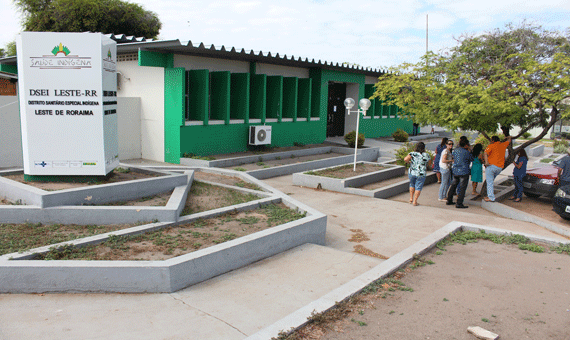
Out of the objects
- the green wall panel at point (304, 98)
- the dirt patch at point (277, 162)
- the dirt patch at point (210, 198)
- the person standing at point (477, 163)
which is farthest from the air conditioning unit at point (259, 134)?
the person standing at point (477, 163)

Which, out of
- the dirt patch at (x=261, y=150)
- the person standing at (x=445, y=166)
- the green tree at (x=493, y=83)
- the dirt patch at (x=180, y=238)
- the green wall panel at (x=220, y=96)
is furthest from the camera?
the green wall panel at (x=220, y=96)

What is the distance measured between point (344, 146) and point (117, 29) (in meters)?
32.3

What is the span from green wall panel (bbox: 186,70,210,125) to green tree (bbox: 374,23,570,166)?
250 inches

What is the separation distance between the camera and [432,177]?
1490 cm

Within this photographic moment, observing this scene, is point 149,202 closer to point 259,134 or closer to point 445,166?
point 445,166

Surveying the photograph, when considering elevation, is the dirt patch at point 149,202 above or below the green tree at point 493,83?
below

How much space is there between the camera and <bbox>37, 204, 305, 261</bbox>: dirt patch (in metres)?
5.54

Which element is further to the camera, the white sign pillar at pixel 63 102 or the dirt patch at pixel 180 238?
the white sign pillar at pixel 63 102

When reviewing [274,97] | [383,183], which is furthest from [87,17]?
[383,183]

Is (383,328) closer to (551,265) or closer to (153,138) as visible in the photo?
(551,265)

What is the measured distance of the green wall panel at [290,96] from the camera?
19156mm

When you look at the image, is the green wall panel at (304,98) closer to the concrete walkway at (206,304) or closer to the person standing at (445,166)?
the person standing at (445,166)

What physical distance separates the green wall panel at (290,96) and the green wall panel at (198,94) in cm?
487

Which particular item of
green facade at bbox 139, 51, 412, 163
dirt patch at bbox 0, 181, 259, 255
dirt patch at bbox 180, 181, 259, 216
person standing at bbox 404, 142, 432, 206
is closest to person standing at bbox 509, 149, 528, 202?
person standing at bbox 404, 142, 432, 206
